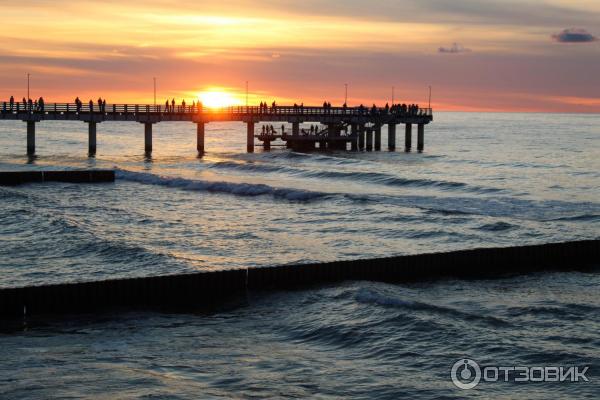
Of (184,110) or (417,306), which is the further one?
(184,110)

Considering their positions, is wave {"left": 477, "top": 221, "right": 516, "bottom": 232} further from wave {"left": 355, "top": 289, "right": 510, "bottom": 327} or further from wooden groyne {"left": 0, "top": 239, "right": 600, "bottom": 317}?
wave {"left": 355, "top": 289, "right": 510, "bottom": 327}

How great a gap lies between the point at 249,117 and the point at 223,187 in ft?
103

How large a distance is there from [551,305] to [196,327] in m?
8.90

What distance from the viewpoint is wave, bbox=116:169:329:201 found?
4969 cm

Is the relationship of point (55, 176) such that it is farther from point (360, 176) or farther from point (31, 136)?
point (31, 136)

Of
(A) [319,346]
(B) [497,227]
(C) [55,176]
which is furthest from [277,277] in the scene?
(C) [55,176]

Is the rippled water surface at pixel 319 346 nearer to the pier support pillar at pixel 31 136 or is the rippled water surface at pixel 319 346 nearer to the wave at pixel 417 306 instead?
the wave at pixel 417 306

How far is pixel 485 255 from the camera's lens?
2778 centimetres

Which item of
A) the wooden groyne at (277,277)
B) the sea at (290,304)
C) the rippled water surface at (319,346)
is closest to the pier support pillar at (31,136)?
the sea at (290,304)

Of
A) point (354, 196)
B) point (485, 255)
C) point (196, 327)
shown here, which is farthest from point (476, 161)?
point (196, 327)

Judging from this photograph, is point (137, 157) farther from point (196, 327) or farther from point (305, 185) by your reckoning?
point (196, 327)

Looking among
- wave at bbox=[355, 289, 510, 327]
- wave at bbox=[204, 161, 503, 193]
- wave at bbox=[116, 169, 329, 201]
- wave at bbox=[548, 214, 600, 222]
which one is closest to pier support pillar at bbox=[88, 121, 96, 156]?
wave at bbox=[204, 161, 503, 193]

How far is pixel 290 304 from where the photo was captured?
23172 mm

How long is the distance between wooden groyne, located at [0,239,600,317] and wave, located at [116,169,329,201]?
Answer: 2096 cm
